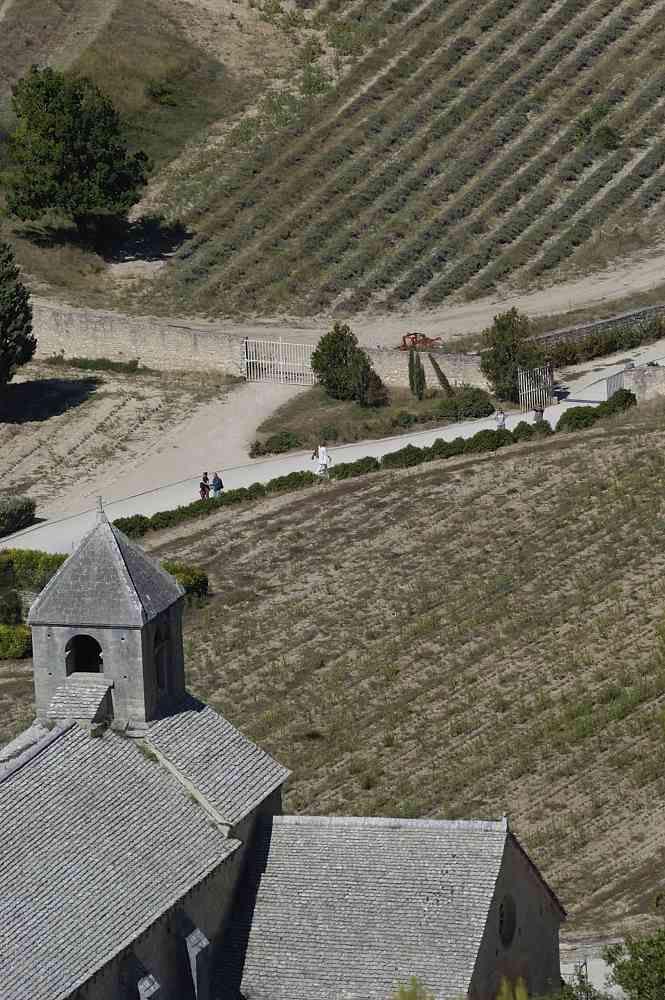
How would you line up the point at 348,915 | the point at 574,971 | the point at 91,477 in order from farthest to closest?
the point at 91,477 → the point at 574,971 → the point at 348,915

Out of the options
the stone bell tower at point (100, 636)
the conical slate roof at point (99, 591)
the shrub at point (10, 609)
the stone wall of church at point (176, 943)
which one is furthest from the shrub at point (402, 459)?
the stone wall of church at point (176, 943)

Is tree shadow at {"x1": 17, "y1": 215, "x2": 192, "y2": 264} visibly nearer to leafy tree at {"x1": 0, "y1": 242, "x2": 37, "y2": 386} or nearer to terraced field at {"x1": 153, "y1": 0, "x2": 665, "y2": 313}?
terraced field at {"x1": 153, "y1": 0, "x2": 665, "y2": 313}

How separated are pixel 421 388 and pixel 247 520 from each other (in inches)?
424

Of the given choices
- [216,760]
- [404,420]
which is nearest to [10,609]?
[404,420]

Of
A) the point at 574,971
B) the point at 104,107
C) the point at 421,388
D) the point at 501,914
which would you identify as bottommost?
the point at 574,971

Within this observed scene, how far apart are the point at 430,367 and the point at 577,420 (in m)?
6.81

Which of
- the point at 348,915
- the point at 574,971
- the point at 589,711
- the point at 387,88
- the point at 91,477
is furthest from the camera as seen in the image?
the point at 387,88

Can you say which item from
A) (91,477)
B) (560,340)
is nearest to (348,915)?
(91,477)

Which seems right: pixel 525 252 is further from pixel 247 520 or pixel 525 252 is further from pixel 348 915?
pixel 348 915

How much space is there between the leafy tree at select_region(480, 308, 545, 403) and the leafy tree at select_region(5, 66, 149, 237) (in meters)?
18.9

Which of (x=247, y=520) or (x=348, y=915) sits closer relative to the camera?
(x=348, y=915)

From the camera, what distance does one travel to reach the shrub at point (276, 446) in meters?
63.6

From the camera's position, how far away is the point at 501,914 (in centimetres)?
2986

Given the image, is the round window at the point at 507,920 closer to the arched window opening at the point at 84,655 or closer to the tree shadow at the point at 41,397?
the arched window opening at the point at 84,655
